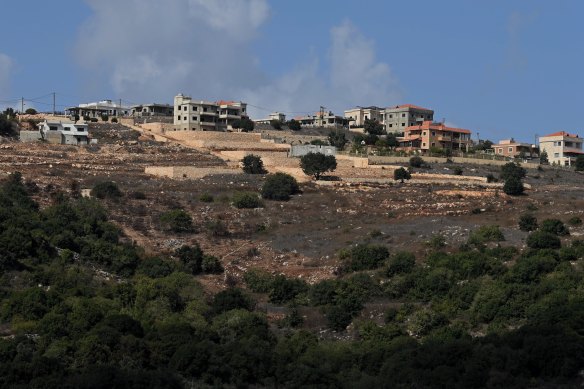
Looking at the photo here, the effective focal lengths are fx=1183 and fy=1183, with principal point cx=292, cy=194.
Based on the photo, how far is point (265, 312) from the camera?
49250 mm

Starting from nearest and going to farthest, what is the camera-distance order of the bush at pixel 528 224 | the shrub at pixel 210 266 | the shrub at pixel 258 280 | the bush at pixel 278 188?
the shrub at pixel 258 280
the shrub at pixel 210 266
the bush at pixel 528 224
the bush at pixel 278 188

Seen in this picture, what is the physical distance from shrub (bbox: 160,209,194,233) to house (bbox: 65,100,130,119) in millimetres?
48948

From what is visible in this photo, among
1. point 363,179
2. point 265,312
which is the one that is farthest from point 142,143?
point 265,312

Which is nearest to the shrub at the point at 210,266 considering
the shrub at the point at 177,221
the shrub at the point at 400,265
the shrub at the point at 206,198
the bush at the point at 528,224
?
the shrub at the point at 177,221

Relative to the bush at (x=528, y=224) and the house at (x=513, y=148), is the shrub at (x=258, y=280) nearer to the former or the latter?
the bush at (x=528, y=224)

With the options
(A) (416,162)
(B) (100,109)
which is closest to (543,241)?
(A) (416,162)

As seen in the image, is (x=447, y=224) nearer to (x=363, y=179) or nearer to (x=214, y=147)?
(x=363, y=179)

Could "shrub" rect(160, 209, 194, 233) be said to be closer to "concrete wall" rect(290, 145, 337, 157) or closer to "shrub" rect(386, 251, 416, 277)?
"shrub" rect(386, 251, 416, 277)

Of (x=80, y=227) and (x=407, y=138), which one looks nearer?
(x=80, y=227)

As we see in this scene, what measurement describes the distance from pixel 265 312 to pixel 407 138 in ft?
190

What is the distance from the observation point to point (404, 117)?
119 meters

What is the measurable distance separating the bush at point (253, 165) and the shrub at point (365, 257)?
22335 millimetres

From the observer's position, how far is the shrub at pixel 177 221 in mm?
61344

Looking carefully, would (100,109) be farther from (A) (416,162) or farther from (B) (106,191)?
(B) (106,191)
